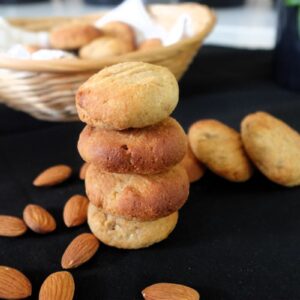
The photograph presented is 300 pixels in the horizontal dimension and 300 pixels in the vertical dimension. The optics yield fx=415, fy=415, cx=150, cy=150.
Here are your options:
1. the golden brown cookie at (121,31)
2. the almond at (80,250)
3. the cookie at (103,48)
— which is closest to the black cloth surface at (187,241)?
the almond at (80,250)

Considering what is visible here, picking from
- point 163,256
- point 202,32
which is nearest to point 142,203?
point 163,256

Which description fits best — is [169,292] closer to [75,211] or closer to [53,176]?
[75,211]

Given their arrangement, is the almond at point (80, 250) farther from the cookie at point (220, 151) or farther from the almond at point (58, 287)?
the cookie at point (220, 151)

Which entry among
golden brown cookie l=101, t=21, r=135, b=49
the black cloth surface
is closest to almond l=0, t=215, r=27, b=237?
the black cloth surface

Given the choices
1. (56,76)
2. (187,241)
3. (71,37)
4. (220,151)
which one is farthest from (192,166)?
(71,37)

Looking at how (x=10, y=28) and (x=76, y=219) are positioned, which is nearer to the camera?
(x=76, y=219)

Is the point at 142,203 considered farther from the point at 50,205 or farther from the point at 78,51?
the point at 78,51
